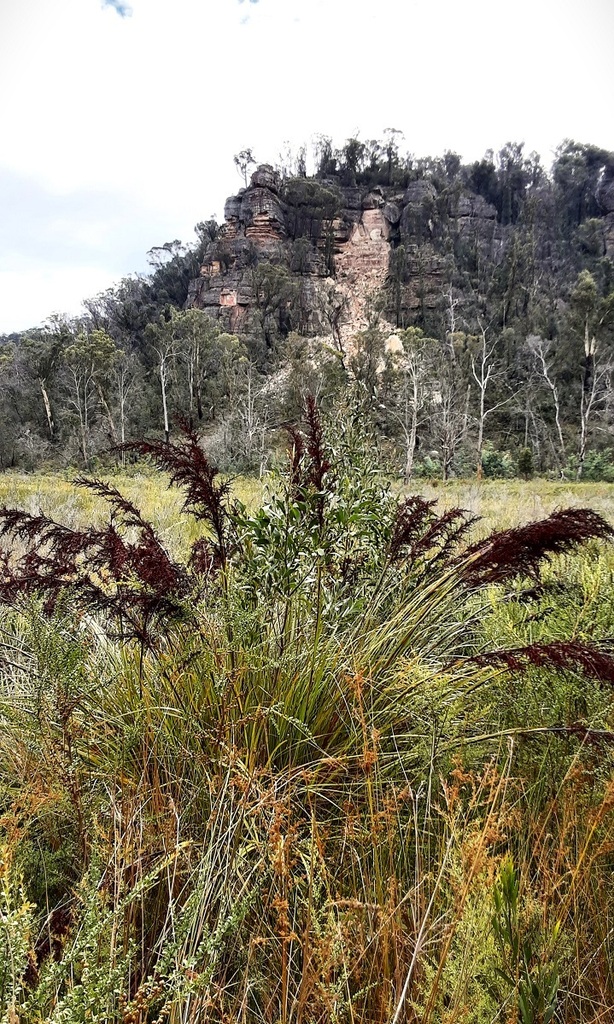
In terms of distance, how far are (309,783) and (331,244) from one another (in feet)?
230

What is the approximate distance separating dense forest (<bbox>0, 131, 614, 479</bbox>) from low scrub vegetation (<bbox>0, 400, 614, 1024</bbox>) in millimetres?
16394

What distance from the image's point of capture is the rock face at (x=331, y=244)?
57969mm

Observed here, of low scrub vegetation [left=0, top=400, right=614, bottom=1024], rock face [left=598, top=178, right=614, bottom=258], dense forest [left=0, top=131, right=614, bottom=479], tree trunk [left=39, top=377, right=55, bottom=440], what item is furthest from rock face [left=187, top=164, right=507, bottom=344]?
low scrub vegetation [left=0, top=400, right=614, bottom=1024]

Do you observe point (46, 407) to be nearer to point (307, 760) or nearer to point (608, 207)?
point (307, 760)

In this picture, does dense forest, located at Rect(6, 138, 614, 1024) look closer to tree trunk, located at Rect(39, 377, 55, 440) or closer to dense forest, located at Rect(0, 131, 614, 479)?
dense forest, located at Rect(0, 131, 614, 479)

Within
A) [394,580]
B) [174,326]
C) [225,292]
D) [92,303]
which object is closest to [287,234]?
[225,292]

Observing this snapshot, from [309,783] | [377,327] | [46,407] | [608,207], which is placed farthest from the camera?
[608,207]

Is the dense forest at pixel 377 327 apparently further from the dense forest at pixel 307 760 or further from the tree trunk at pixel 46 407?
the dense forest at pixel 307 760

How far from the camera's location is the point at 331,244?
62906mm

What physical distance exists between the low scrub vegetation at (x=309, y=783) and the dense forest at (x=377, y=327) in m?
16.4

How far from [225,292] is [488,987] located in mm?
63249

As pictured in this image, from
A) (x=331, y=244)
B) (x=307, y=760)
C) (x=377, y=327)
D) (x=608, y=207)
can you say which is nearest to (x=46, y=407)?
(x=377, y=327)

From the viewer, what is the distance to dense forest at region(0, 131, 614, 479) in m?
31.6

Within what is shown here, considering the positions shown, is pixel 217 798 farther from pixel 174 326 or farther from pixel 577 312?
pixel 174 326
